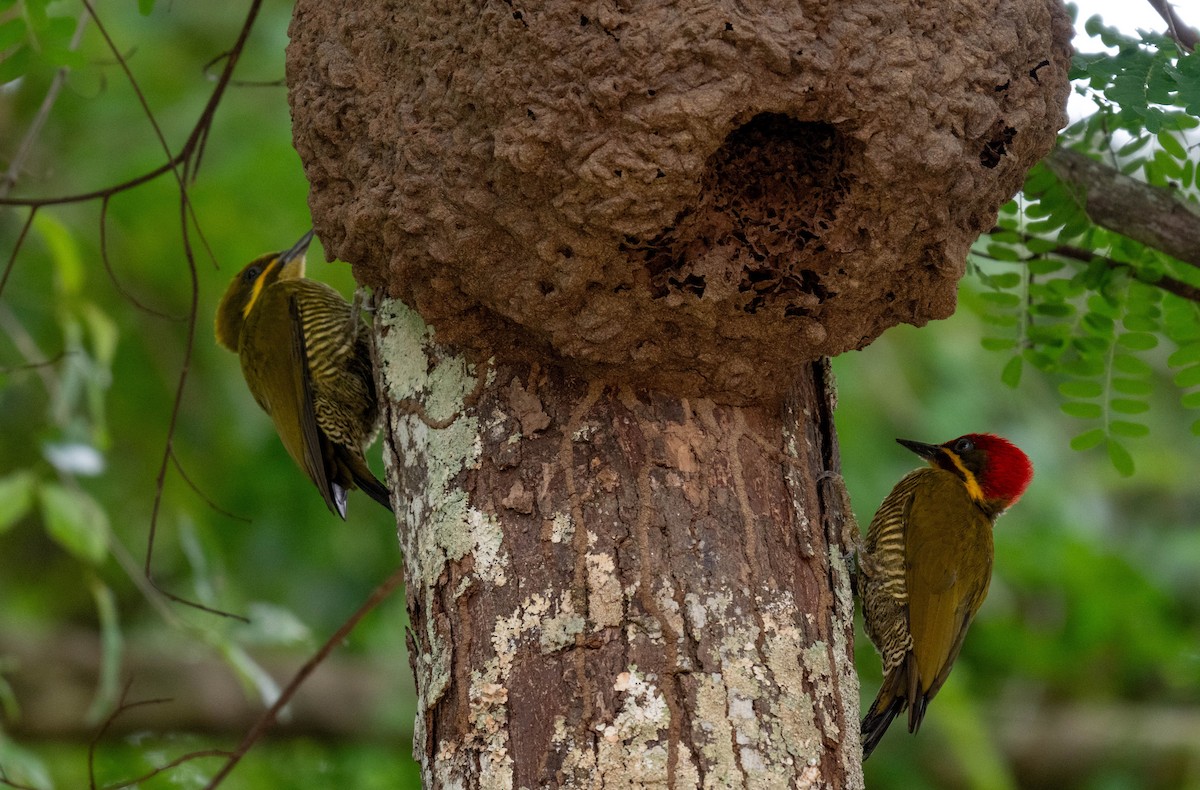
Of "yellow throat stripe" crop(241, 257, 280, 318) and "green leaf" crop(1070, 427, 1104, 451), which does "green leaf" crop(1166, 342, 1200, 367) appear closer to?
"green leaf" crop(1070, 427, 1104, 451)

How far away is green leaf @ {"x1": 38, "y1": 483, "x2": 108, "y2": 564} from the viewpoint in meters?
4.61

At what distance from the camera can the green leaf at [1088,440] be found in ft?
13.5

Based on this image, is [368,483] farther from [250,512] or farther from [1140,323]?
[1140,323]

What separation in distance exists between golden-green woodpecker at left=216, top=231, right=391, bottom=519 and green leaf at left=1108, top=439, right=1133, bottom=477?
2.47 metres

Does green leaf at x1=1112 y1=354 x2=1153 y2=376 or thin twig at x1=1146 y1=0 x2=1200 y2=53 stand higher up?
thin twig at x1=1146 y1=0 x2=1200 y2=53

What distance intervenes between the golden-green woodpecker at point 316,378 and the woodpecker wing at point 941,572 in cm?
197

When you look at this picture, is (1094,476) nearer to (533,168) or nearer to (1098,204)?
(1098,204)

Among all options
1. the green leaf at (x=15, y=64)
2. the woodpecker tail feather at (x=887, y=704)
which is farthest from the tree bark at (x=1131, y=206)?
the green leaf at (x=15, y=64)

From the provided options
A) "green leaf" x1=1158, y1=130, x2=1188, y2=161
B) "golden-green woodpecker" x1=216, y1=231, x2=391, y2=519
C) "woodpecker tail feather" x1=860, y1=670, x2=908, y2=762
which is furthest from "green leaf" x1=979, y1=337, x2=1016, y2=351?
"golden-green woodpecker" x1=216, y1=231, x2=391, y2=519

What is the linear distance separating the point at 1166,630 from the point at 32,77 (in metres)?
7.43

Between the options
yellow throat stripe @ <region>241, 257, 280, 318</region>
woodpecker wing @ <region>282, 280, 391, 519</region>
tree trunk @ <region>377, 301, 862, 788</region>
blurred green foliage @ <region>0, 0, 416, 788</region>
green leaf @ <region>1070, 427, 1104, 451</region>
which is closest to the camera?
tree trunk @ <region>377, 301, 862, 788</region>

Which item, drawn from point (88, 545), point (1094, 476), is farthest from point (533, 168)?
point (1094, 476)

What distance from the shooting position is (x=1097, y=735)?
835 cm

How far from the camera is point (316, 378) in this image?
15.3ft
